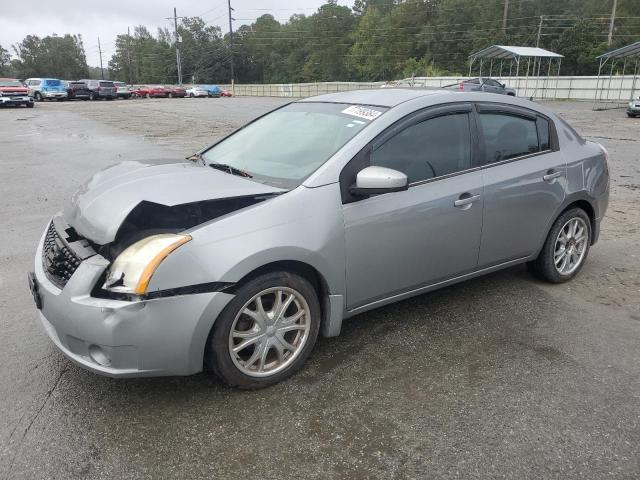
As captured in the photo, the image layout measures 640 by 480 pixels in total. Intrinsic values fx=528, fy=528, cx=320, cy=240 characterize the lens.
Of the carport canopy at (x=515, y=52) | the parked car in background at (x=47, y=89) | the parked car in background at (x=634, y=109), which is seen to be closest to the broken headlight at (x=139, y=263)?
the parked car in background at (x=634, y=109)

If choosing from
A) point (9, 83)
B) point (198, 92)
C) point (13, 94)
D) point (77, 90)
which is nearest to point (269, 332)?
point (13, 94)

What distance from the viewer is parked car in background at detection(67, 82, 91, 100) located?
4470 centimetres

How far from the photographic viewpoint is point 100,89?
152 ft

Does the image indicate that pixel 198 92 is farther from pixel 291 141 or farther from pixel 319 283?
pixel 319 283

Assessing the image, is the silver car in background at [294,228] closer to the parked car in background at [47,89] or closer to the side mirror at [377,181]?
the side mirror at [377,181]

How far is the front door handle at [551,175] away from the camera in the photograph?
13.5ft

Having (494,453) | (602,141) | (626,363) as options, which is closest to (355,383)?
(494,453)

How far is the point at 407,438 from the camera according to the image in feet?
8.51

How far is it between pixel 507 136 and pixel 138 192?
271cm

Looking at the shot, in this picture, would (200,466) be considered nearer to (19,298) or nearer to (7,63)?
(19,298)

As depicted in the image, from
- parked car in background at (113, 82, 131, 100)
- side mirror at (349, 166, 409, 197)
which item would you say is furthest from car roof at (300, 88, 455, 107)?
parked car in background at (113, 82, 131, 100)

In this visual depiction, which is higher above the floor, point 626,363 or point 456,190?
point 456,190

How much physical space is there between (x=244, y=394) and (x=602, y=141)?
46.0 feet

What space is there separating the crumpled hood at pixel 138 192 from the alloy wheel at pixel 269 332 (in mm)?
605
